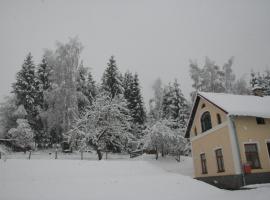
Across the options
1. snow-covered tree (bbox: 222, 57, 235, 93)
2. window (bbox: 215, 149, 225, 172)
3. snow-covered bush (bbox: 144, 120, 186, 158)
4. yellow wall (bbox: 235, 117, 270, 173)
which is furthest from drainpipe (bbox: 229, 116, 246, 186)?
snow-covered tree (bbox: 222, 57, 235, 93)

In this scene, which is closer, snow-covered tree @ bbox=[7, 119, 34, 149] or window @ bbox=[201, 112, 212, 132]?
window @ bbox=[201, 112, 212, 132]

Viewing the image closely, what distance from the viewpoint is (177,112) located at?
4109 centimetres

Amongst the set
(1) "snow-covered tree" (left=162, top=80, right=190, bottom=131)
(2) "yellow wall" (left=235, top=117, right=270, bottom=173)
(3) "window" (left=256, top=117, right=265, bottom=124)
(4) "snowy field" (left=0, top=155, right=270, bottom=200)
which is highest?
(1) "snow-covered tree" (left=162, top=80, right=190, bottom=131)

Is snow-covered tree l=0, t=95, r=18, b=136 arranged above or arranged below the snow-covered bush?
above

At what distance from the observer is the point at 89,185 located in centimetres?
1528

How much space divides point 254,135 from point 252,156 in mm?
1572

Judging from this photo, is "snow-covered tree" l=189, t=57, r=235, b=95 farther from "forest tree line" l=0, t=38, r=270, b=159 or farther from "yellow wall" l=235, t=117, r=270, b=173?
"yellow wall" l=235, t=117, r=270, b=173

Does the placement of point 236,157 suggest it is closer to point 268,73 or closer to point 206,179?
point 206,179

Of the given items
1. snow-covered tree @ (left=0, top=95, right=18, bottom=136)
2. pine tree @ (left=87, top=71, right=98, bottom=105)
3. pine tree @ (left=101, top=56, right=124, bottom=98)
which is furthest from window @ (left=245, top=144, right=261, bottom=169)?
snow-covered tree @ (left=0, top=95, right=18, bottom=136)

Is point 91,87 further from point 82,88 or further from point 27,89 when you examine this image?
point 27,89

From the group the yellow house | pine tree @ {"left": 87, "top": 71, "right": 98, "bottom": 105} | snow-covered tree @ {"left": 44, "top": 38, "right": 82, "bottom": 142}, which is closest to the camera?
the yellow house

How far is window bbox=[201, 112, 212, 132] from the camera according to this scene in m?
21.6

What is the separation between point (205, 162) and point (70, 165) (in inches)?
461

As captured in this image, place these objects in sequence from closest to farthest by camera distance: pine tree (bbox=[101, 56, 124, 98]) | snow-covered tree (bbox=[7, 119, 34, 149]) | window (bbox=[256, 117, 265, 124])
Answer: window (bbox=[256, 117, 265, 124]), snow-covered tree (bbox=[7, 119, 34, 149]), pine tree (bbox=[101, 56, 124, 98])
